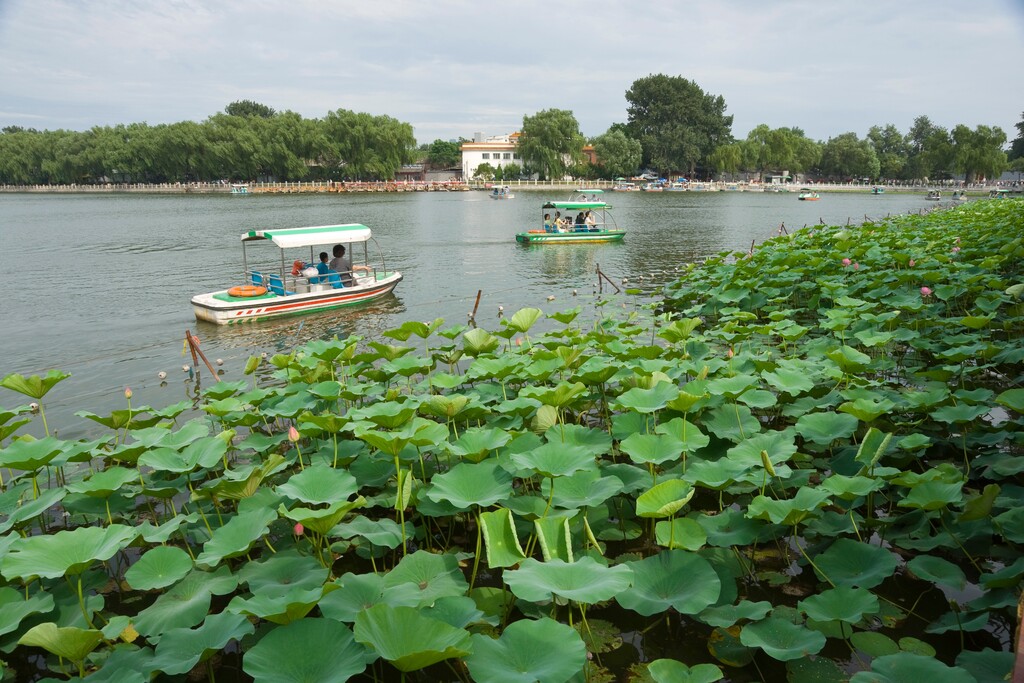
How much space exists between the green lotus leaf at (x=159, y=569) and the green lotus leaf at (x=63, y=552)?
0.32 ft

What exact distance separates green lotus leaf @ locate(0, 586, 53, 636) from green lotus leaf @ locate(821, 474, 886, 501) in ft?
8.84

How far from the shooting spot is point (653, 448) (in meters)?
2.70

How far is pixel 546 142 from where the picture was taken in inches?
2335

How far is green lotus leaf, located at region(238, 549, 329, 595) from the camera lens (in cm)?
213

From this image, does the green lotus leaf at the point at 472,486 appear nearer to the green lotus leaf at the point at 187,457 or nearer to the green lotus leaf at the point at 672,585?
the green lotus leaf at the point at 672,585

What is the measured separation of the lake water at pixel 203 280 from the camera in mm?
8703

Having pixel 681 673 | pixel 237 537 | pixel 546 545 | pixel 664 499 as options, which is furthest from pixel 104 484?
pixel 681 673

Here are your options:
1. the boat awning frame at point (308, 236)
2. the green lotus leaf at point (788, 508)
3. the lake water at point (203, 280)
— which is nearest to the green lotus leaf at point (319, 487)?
the green lotus leaf at point (788, 508)

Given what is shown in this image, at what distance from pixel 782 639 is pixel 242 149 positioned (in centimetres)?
6564

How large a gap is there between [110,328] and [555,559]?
11.5 meters

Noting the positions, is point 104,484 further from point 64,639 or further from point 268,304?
point 268,304

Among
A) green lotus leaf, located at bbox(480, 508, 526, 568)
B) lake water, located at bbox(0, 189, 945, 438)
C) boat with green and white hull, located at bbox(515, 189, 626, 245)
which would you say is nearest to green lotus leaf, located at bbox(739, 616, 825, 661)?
green lotus leaf, located at bbox(480, 508, 526, 568)

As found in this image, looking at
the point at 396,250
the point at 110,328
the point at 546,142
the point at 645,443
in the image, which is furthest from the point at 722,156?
the point at 645,443

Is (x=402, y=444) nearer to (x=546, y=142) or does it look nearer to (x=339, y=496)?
(x=339, y=496)
